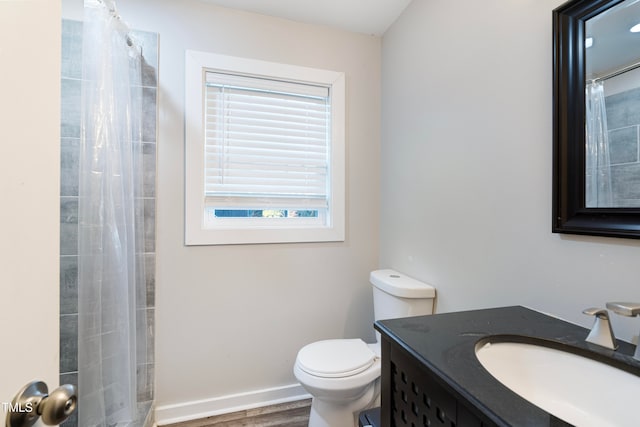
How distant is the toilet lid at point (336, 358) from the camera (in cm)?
131

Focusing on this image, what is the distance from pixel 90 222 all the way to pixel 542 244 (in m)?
1.58

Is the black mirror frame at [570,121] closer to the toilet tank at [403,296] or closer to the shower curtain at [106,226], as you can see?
the toilet tank at [403,296]

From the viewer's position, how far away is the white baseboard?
1630mm

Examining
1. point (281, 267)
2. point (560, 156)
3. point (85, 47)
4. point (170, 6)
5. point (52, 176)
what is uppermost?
→ point (170, 6)

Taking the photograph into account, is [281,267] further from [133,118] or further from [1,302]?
[1,302]

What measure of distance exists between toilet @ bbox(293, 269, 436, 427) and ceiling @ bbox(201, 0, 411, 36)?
1.55 m

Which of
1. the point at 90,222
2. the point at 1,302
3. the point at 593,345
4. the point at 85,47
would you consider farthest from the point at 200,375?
the point at 593,345

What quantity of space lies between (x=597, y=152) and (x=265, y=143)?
1.53m

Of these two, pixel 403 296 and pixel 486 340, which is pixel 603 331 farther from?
pixel 403 296

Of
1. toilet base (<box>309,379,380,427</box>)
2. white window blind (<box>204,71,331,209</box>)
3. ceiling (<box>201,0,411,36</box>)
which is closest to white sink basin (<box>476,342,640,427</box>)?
toilet base (<box>309,379,380,427</box>)

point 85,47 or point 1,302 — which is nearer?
point 1,302

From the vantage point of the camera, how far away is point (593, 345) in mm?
693

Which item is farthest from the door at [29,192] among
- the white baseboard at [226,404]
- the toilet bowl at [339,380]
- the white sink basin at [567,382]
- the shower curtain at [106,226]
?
the white baseboard at [226,404]

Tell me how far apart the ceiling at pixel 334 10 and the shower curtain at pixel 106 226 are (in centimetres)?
75
